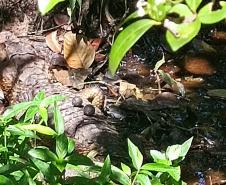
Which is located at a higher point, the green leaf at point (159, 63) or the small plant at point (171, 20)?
the small plant at point (171, 20)

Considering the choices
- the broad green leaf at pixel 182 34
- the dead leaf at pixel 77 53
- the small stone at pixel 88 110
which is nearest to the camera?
the broad green leaf at pixel 182 34

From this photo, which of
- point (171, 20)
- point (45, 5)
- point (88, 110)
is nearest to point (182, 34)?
point (171, 20)

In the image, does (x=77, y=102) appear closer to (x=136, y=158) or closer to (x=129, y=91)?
(x=129, y=91)

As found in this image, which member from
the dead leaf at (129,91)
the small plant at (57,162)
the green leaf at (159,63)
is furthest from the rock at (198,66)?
the small plant at (57,162)

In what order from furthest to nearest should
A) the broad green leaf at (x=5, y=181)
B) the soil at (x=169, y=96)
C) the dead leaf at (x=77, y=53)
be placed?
the dead leaf at (x=77, y=53), the soil at (x=169, y=96), the broad green leaf at (x=5, y=181)

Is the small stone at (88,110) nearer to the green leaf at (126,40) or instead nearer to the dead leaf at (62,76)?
the dead leaf at (62,76)

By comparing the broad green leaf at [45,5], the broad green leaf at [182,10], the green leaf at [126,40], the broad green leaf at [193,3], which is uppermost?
the broad green leaf at [45,5]

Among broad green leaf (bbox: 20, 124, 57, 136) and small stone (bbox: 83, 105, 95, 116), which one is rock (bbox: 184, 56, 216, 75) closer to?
small stone (bbox: 83, 105, 95, 116)
